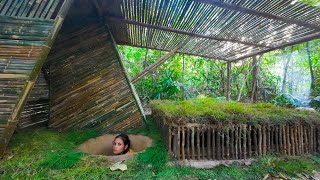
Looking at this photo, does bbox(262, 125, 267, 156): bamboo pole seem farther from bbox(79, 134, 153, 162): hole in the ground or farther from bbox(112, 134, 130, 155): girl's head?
bbox(112, 134, 130, 155): girl's head

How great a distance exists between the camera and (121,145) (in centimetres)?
331

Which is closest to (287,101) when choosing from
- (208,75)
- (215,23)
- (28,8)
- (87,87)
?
(208,75)

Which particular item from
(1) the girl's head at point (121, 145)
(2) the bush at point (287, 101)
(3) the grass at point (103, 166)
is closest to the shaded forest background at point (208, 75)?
(2) the bush at point (287, 101)

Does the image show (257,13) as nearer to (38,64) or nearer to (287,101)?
(38,64)

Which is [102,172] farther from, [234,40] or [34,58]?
[234,40]

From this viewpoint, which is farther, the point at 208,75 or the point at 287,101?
the point at 208,75

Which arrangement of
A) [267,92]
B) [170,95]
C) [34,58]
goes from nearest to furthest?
1. [34,58]
2. [170,95]
3. [267,92]

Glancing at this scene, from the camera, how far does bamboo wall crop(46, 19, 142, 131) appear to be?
3.68 metres

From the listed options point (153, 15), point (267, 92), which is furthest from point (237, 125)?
point (267, 92)

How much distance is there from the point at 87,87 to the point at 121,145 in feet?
4.03

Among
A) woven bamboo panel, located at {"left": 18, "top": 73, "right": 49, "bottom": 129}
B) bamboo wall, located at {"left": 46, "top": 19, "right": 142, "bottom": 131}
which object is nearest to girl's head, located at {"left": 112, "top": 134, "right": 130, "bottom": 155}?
bamboo wall, located at {"left": 46, "top": 19, "right": 142, "bottom": 131}

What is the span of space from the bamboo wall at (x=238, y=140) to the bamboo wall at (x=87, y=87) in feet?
3.96

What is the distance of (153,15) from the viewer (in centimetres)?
339

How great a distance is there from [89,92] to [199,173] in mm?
2332
